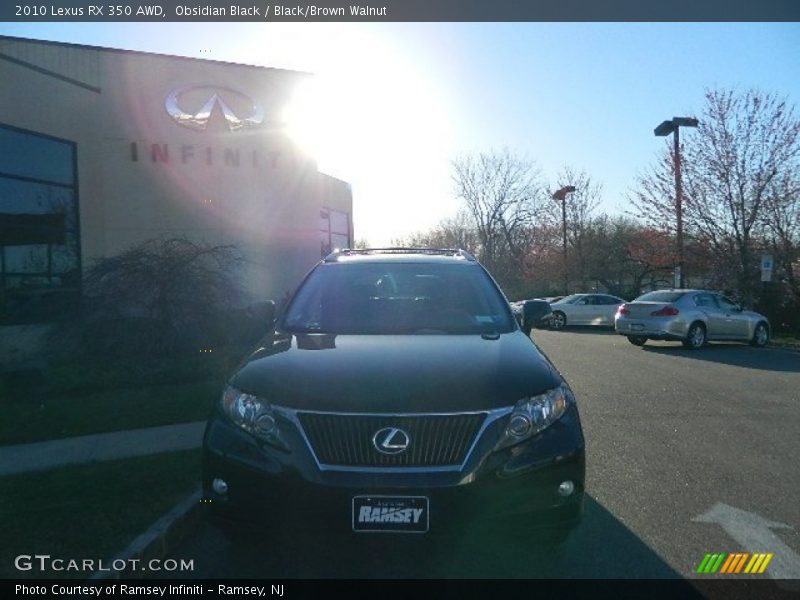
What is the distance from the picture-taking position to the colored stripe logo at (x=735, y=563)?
13.5 ft

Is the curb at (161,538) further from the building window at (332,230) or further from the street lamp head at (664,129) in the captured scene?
the street lamp head at (664,129)

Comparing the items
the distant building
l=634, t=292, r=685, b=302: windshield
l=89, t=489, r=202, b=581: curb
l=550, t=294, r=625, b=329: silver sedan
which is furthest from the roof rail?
l=550, t=294, r=625, b=329: silver sedan

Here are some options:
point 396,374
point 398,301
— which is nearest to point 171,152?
point 398,301

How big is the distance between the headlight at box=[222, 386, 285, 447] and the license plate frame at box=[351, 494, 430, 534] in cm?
50

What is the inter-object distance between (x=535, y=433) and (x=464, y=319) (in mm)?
1590

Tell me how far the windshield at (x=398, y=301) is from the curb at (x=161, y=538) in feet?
4.29

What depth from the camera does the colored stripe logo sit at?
411 centimetres

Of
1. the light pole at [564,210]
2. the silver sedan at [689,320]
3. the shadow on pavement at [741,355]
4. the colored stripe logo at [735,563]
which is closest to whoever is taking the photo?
the colored stripe logo at [735,563]

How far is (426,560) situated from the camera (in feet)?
13.6

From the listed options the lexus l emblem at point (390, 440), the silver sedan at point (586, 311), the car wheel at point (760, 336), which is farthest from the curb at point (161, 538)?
the silver sedan at point (586, 311)

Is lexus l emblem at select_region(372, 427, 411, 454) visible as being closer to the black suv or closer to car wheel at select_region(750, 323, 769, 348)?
the black suv

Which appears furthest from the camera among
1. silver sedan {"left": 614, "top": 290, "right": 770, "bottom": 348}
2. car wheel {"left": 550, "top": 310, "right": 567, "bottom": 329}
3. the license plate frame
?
car wheel {"left": 550, "top": 310, "right": 567, "bottom": 329}

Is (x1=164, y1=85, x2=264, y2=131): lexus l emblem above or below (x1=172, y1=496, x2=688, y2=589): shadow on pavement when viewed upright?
above

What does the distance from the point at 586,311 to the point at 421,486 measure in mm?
26115
